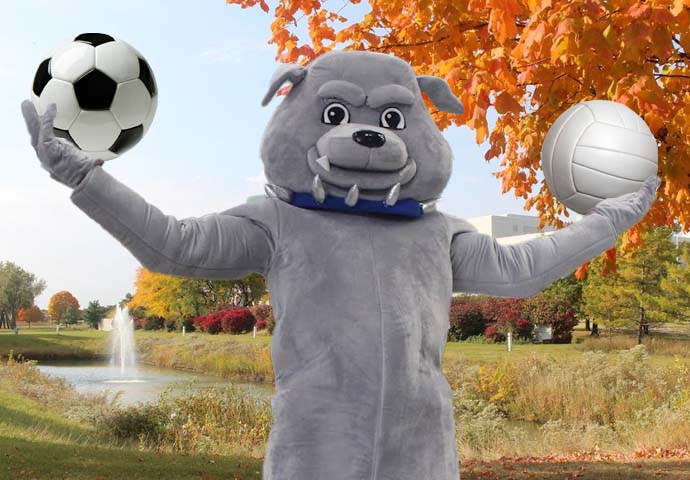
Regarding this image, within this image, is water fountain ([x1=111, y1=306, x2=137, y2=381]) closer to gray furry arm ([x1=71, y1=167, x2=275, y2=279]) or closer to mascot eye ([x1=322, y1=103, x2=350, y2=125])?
gray furry arm ([x1=71, y1=167, x2=275, y2=279])

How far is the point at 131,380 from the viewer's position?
19172mm

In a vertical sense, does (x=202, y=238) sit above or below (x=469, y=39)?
below

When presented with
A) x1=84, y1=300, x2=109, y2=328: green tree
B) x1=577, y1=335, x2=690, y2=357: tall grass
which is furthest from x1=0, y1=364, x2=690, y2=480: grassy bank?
x1=84, y1=300, x2=109, y2=328: green tree

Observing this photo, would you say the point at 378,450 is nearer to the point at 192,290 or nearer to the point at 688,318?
the point at 688,318

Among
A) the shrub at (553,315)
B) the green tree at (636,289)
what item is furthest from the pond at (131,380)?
the green tree at (636,289)

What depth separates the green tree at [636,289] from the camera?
82.3ft

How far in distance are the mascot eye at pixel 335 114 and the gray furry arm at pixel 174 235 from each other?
0.36 metres

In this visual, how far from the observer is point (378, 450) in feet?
7.47

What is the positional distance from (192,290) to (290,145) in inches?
1296


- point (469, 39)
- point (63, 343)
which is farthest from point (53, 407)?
point (63, 343)

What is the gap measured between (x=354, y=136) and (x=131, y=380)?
18.1m

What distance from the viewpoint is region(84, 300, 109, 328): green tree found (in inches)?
1896

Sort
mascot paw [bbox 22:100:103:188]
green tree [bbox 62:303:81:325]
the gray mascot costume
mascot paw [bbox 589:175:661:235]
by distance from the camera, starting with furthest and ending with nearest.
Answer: green tree [bbox 62:303:81:325], mascot paw [bbox 589:175:661:235], the gray mascot costume, mascot paw [bbox 22:100:103:188]

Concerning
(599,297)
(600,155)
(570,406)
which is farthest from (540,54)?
(599,297)
